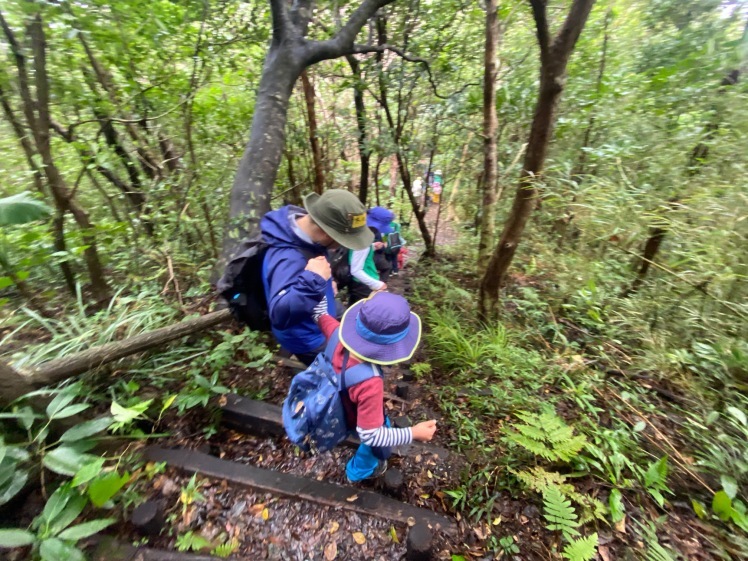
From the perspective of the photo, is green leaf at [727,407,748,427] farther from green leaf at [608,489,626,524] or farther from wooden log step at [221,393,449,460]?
wooden log step at [221,393,449,460]

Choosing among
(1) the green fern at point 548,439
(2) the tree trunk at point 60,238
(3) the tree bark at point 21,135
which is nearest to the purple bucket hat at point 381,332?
(1) the green fern at point 548,439

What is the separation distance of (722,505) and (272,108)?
4.87m

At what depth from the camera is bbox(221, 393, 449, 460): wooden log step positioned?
2523 millimetres

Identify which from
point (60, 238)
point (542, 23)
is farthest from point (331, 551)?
point (542, 23)

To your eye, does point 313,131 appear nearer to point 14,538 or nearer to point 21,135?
point 21,135

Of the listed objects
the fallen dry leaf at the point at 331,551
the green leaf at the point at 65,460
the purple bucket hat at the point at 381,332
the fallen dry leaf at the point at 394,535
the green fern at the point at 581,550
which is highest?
the purple bucket hat at the point at 381,332

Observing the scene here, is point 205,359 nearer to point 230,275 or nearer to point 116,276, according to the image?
point 230,275

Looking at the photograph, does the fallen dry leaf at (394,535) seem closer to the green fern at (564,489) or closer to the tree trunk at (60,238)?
the green fern at (564,489)

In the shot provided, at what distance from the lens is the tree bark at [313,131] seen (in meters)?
5.54

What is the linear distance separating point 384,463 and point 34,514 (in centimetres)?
194

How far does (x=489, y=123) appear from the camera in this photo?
411 centimetres

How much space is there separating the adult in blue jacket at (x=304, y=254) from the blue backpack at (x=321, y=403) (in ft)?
1.34

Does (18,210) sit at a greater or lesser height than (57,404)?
greater

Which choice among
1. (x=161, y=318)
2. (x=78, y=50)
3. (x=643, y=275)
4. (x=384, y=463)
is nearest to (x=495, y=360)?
(x=384, y=463)
